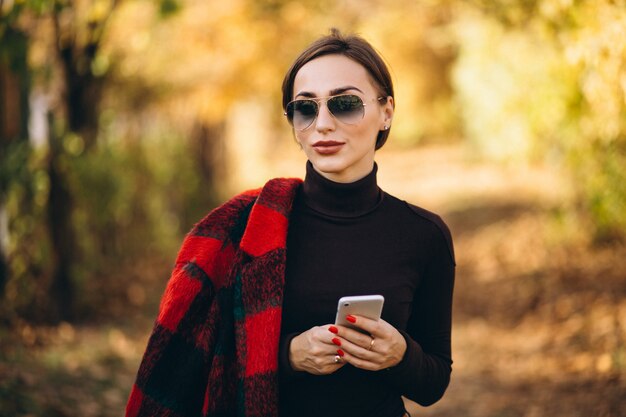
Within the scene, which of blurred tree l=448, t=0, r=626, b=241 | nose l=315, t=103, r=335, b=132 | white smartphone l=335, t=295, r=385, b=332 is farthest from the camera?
blurred tree l=448, t=0, r=626, b=241

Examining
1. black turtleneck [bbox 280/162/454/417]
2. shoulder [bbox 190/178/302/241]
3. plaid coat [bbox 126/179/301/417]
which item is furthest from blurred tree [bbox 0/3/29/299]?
black turtleneck [bbox 280/162/454/417]

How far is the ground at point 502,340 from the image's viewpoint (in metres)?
5.63

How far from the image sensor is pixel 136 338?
25.0ft

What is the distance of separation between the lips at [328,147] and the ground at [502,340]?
11.5ft

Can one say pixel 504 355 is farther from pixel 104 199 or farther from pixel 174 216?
pixel 174 216

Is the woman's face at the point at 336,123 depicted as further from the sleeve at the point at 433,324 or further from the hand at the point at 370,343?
the hand at the point at 370,343

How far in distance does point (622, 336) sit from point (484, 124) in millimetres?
5880

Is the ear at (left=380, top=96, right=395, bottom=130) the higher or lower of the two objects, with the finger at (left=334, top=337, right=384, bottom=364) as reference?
higher

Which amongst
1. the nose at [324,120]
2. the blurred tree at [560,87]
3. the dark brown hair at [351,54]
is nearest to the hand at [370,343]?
the nose at [324,120]

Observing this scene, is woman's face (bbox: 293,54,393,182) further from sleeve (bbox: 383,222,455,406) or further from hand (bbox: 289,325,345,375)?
hand (bbox: 289,325,345,375)

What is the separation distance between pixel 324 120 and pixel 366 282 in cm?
54

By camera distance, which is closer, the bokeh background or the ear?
the ear

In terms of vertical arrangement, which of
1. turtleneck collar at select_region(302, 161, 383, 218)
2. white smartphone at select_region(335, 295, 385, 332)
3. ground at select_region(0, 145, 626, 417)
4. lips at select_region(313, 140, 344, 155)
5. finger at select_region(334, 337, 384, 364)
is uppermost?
ground at select_region(0, 145, 626, 417)

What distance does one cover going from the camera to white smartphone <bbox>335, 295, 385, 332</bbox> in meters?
1.97
